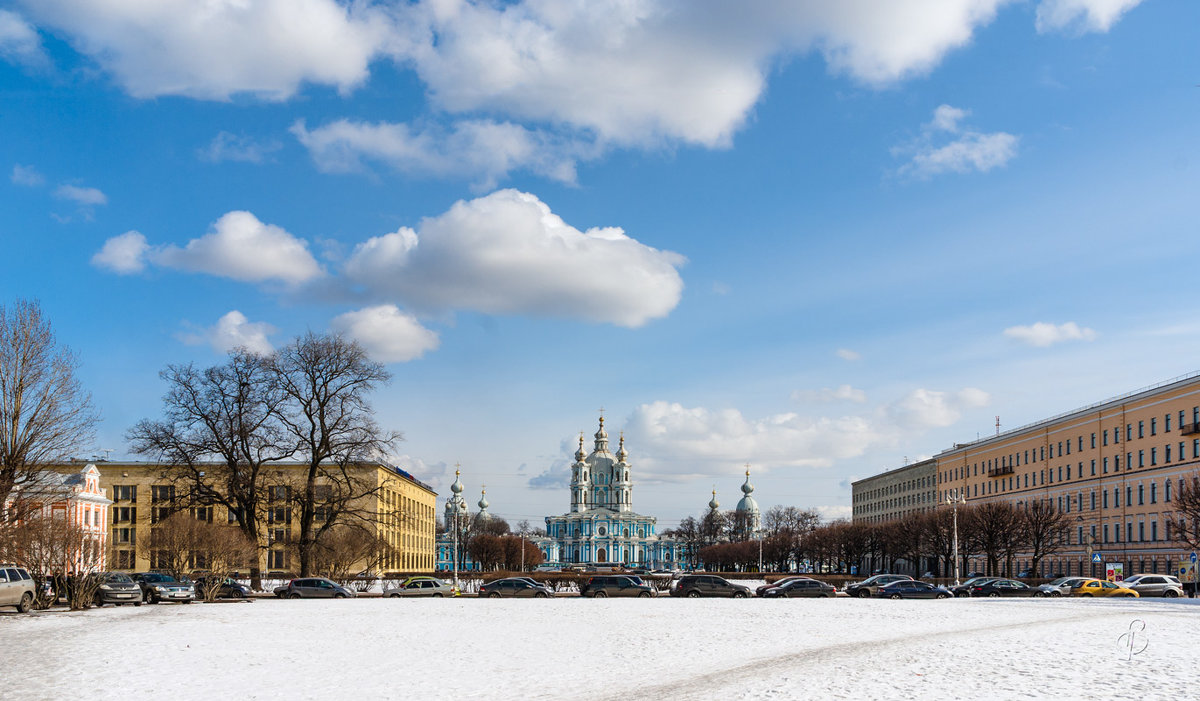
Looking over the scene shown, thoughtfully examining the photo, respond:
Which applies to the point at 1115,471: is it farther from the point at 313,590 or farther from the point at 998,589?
the point at 313,590

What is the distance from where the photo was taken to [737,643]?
26.7 meters

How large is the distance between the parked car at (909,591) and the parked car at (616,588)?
1246 centimetres

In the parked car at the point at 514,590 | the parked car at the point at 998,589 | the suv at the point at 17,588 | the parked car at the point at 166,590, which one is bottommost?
the parked car at the point at 998,589

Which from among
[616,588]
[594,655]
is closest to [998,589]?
[616,588]

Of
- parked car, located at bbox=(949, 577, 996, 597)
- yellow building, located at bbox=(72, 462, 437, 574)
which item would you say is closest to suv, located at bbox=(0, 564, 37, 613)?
yellow building, located at bbox=(72, 462, 437, 574)

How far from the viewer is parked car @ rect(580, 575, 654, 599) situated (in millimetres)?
54844

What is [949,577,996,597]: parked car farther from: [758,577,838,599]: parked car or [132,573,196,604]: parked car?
[132,573,196,604]: parked car

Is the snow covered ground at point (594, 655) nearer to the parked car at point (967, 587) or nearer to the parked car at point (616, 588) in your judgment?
the parked car at point (616, 588)

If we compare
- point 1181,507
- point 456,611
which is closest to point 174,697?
point 456,611

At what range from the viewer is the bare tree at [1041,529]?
81.2 m

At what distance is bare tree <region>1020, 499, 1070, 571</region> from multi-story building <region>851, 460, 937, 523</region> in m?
31.9

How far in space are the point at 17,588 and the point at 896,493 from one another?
129m

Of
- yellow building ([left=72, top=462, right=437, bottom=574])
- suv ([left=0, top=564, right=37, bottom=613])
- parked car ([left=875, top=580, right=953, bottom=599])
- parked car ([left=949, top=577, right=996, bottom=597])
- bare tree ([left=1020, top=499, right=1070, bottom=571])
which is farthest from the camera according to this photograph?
bare tree ([left=1020, top=499, right=1070, bottom=571])

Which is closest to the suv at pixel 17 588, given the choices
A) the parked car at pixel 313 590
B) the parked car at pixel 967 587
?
the parked car at pixel 313 590
